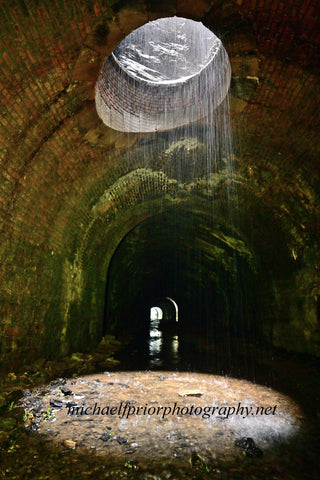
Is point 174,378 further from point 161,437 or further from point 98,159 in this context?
point 98,159

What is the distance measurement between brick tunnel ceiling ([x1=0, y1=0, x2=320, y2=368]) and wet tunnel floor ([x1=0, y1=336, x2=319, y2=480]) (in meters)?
1.56

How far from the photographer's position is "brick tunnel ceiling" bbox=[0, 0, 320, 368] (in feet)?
11.0

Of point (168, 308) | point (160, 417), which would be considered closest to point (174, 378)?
point (160, 417)

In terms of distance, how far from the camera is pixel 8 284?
4199 millimetres

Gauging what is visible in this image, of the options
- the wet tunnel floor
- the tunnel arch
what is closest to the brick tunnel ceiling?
the wet tunnel floor

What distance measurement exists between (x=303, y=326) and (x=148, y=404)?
4.16 m

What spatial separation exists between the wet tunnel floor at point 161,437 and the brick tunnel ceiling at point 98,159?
5.13 feet

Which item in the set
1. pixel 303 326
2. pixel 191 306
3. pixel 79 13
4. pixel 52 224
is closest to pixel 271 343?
pixel 303 326

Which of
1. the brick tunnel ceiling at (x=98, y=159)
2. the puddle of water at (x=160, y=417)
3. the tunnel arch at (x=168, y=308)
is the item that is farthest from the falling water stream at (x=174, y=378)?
the tunnel arch at (x=168, y=308)

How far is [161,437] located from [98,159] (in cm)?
470

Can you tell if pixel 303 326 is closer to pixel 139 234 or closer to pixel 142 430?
pixel 142 430

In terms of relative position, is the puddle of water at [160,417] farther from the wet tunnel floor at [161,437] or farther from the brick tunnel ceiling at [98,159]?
the brick tunnel ceiling at [98,159]

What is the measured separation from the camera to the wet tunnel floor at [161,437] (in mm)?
2264

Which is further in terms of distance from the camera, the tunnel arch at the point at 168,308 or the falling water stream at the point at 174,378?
the tunnel arch at the point at 168,308
